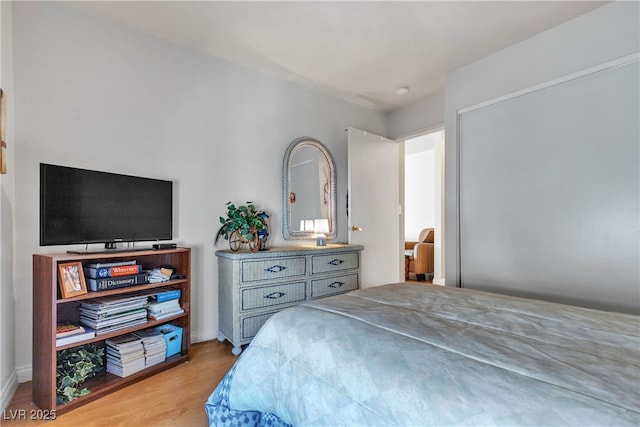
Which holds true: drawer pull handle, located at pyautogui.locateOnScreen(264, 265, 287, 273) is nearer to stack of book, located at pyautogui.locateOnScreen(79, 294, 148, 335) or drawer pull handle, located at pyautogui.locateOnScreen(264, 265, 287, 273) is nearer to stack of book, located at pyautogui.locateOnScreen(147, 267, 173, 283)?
stack of book, located at pyautogui.locateOnScreen(147, 267, 173, 283)

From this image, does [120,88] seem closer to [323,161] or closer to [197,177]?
[197,177]

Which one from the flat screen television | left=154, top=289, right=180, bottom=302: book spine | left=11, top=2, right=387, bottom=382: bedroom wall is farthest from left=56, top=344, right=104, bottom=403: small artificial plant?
the flat screen television

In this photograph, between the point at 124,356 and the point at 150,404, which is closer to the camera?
the point at 150,404

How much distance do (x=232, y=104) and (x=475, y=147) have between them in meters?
2.24

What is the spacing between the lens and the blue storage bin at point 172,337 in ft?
7.10

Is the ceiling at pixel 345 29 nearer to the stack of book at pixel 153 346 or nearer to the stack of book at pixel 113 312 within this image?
the stack of book at pixel 113 312

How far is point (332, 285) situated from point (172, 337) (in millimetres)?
1399

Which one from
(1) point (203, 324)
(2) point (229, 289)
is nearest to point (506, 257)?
(2) point (229, 289)

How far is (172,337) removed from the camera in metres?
2.19

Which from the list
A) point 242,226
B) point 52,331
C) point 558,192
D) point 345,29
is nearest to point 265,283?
point 242,226

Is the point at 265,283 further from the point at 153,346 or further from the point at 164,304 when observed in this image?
the point at 153,346

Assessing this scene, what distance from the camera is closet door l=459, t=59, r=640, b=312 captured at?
1.99m

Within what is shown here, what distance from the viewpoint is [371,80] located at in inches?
124

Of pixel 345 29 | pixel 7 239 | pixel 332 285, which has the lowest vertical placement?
pixel 332 285
